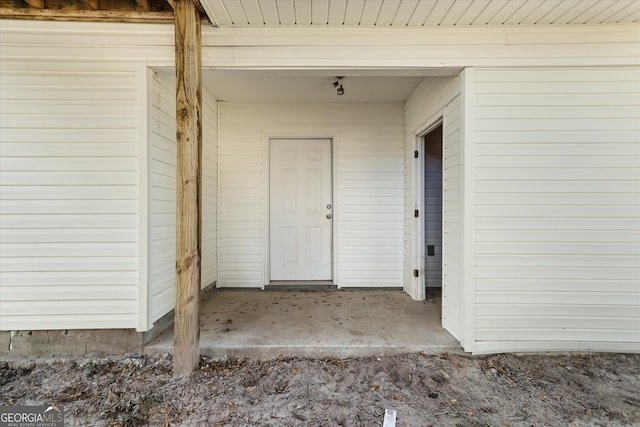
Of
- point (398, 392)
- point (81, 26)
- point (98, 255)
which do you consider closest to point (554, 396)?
point (398, 392)

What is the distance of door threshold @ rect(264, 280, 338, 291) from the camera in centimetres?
387

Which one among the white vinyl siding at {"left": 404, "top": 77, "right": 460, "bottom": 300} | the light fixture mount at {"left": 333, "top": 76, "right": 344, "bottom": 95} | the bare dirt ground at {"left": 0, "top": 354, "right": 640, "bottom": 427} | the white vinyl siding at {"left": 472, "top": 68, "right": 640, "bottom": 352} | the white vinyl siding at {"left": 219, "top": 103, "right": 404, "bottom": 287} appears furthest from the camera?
the white vinyl siding at {"left": 219, "top": 103, "right": 404, "bottom": 287}

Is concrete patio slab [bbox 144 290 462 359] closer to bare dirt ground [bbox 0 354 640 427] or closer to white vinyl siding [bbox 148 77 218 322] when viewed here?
bare dirt ground [bbox 0 354 640 427]

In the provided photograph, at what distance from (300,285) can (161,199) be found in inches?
80.8

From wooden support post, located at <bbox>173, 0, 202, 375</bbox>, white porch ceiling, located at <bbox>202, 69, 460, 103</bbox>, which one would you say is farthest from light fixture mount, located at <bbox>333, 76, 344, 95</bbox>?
wooden support post, located at <bbox>173, 0, 202, 375</bbox>

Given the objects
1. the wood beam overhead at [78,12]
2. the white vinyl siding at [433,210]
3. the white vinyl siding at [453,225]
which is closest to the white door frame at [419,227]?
the white vinyl siding at [433,210]

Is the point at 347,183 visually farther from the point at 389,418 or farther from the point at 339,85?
the point at 389,418

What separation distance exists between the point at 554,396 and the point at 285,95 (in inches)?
141

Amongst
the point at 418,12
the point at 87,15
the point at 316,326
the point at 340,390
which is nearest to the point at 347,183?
the point at 316,326

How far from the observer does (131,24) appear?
2258 mm

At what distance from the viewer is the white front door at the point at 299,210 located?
12.9ft

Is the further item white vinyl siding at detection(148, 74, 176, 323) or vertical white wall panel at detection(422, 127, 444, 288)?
vertical white wall panel at detection(422, 127, 444, 288)

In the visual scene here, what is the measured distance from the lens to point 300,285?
3906mm

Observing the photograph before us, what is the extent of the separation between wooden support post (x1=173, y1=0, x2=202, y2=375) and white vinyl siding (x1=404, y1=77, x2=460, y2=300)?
2080 mm
